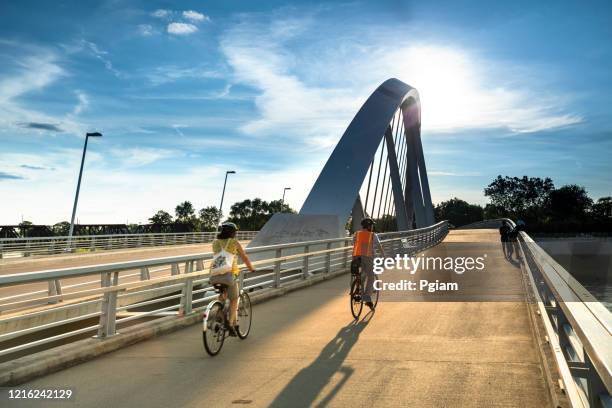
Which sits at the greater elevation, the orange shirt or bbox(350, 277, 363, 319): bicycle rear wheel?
the orange shirt

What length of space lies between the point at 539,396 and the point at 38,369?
495 cm

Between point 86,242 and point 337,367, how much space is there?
35263 mm

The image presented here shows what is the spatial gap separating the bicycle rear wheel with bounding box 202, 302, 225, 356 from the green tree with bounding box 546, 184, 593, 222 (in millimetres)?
169971

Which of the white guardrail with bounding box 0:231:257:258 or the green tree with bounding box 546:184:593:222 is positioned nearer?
the white guardrail with bounding box 0:231:257:258

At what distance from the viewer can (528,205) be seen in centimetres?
18425

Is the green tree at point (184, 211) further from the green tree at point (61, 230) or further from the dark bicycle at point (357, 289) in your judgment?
the dark bicycle at point (357, 289)

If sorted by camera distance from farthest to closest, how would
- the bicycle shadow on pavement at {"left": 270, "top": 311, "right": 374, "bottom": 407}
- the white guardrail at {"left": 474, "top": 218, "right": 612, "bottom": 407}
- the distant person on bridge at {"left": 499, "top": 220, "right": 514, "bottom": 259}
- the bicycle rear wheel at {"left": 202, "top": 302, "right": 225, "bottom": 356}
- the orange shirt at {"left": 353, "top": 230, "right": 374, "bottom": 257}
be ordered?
1. the distant person on bridge at {"left": 499, "top": 220, "right": 514, "bottom": 259}
2. the orange shirt at {"left": 353, "top": 230, "right": 374, "bottom": 257}
3. the bicycle rear wheel at {"left": 202, "top": 302, "right": 225, "bottom": 356}
4. the bicycle shadow on pavement at {"left": 270, "top": 311, "right": 374, "bottom": 407}
5. the white guardrail at {"left": 474, "top": 218, "right": 612, "bottom": 407}

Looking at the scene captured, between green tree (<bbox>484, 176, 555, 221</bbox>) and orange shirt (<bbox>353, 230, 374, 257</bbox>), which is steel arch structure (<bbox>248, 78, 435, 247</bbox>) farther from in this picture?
green tree (<bbox>484, 176, 555, 221</bbox>)

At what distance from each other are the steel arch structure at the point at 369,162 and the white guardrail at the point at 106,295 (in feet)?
11.8

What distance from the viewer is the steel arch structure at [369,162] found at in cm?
2938

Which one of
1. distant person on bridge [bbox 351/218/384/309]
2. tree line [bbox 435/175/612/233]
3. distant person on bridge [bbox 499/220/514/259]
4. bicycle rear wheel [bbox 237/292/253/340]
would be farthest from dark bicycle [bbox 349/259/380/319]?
tree line [bbox 435/175/612/233]

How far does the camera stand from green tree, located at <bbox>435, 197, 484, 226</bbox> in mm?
182125

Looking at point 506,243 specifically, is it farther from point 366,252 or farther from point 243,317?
point 243,317

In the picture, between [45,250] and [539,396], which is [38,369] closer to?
[539,396]
